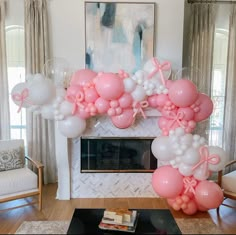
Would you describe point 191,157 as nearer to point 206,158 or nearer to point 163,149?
point 206,158

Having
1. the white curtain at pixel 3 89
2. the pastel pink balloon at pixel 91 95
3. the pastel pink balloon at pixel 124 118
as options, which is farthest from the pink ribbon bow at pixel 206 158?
the white curtain at pixel 3 89

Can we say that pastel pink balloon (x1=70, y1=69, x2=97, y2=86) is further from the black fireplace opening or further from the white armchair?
the white armchair

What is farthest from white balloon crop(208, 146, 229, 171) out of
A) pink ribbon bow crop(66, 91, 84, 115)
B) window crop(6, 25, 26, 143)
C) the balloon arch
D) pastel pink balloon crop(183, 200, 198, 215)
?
window crop(6, 25, 26, 143)

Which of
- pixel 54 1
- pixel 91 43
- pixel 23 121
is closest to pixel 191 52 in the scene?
pixel 91 43

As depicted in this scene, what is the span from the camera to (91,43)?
394 cm

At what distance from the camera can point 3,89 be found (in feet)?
13.9

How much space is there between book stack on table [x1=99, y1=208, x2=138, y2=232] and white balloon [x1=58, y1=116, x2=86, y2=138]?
1.11 m

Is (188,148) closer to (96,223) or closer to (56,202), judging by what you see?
(96,223)

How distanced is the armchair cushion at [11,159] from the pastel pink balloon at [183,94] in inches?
85.7

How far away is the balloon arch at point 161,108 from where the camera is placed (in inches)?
121

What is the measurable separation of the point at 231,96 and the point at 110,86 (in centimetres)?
238

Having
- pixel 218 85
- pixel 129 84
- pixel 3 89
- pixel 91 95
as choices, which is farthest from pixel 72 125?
pixel 218 85

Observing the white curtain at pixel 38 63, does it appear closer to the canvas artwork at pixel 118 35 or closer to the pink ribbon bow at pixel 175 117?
the canvas artwork at pixel 118 35

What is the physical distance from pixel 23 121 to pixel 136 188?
6.69 ft
